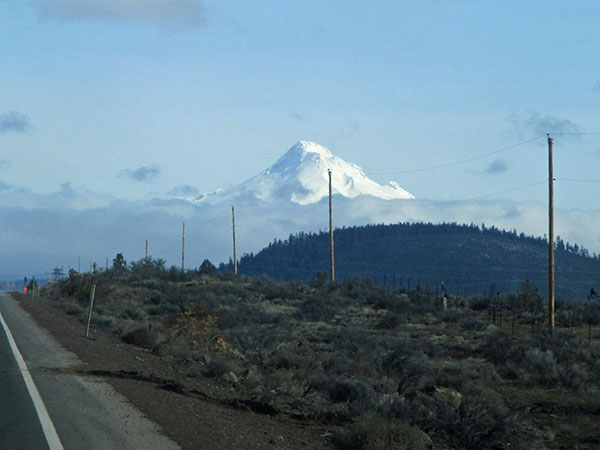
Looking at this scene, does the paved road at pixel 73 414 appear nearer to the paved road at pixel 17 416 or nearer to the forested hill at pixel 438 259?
the paved road at pixel 17 416

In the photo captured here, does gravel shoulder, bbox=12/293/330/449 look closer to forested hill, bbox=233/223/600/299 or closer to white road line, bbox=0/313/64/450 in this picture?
white road line, bbox=0/313/64/450

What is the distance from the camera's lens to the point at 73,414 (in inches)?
428

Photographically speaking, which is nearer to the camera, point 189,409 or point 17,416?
point 17,416

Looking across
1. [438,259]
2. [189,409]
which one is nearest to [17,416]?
[189,409]

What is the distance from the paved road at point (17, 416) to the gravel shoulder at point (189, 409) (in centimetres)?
160

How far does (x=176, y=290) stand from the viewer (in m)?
48.2

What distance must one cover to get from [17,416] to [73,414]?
791mm

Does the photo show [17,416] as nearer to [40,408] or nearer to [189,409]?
[40,408]

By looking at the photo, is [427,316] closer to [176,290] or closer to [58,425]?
[176,290]

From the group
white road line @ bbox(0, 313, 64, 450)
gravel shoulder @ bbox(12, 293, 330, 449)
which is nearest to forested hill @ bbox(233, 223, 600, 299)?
gravel shoulder @ bbox(12, 293, 330, 449)

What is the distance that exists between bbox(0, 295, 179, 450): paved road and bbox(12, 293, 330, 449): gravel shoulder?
0.86 feet

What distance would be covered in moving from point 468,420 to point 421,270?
9965 cm

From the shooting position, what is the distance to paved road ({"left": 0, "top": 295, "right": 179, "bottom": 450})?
30.4 ft

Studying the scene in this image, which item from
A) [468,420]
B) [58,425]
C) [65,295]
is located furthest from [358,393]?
[65,295]
